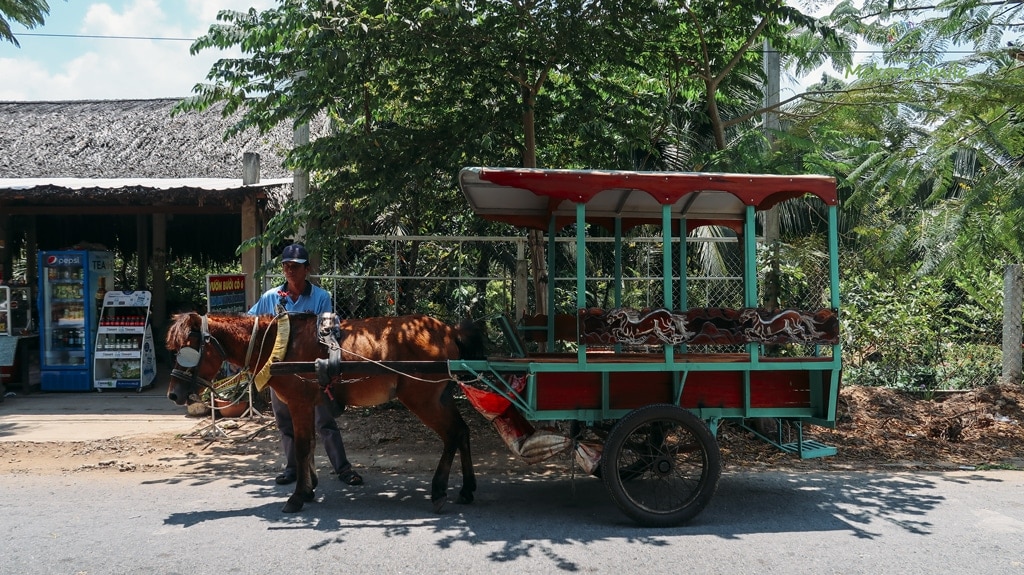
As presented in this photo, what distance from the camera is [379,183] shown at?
23.7ft

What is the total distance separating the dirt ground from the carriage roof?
2.19 meters

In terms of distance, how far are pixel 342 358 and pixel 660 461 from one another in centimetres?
227

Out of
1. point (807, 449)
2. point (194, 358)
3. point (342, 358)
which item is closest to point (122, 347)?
point (194, 358)

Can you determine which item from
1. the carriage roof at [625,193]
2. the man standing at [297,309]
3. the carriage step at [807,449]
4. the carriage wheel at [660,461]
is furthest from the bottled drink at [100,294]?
the carriage step at [807,449]

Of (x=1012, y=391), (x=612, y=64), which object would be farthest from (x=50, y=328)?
(x=1012, y=391)

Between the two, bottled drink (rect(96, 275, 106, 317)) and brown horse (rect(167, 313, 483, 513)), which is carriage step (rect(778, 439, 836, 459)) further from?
bottled drink (rect(96, 275, 106, 317))

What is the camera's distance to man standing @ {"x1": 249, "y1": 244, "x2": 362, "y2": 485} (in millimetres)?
5623

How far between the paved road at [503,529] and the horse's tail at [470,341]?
107cm

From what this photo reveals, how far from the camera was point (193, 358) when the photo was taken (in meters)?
4.93

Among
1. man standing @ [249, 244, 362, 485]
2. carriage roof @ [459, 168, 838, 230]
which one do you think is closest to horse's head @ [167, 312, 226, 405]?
man standing @ [249, 244, 362, 485]

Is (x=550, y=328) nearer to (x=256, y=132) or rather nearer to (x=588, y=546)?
(x=588, y=546)

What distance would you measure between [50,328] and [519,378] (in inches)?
305

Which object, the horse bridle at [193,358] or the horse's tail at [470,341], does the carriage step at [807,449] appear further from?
the horse bridle at [193,358]

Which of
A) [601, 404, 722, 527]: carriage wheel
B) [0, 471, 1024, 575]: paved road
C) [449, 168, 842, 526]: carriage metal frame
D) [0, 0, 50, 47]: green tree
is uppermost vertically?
[0, 0, 50, 47]: green tree
